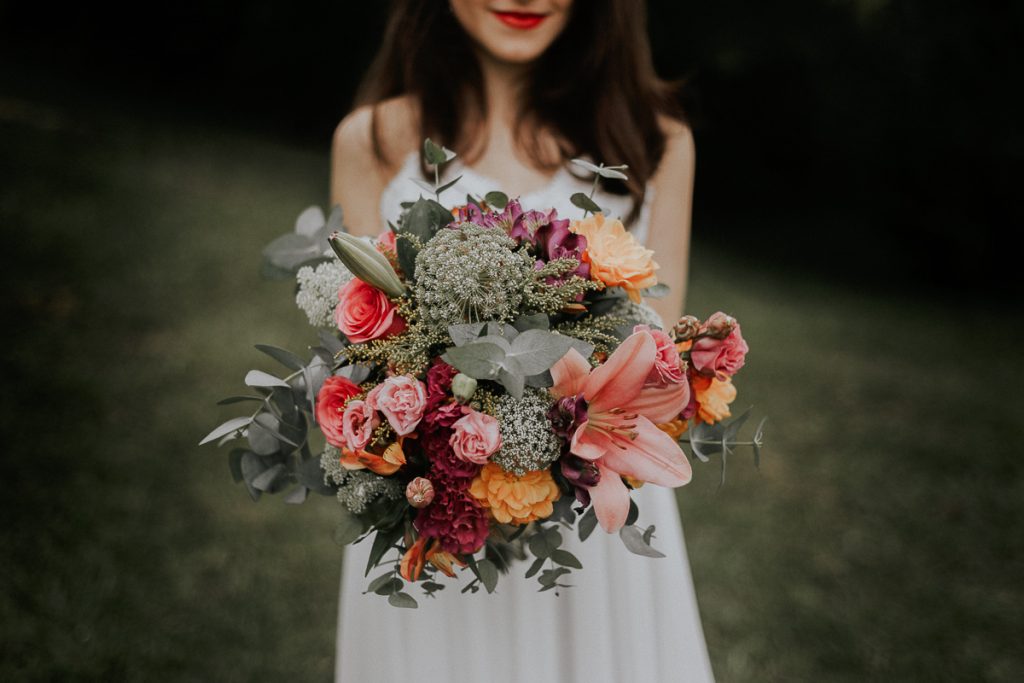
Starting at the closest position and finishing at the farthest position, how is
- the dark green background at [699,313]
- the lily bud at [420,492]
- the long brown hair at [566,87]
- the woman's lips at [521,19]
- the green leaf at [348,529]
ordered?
1. the lily bud at [420,492]
2. the green leaf at [348,529]
3. the woman's lips at [521,19]
4. the long brown hair at [566,87]
5. the dark green background at [699,313]

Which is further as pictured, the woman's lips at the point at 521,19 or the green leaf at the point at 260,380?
the woman's lips at the point at 521,19

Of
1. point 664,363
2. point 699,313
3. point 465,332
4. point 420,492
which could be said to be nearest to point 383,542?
point 420,492

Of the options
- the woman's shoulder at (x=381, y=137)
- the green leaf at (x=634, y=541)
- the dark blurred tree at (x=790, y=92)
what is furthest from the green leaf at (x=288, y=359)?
the dark blurred tree at (x=790, y=92)

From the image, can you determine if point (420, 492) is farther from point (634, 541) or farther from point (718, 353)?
point (718, 353)

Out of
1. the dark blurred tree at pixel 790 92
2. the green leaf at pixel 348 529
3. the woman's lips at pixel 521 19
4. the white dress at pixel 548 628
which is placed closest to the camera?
the green leaf at pixel 348 529

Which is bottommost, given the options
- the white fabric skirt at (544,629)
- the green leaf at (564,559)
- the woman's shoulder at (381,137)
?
the white fabric skirt at (544,629)

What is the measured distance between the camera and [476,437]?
1118 millimetres

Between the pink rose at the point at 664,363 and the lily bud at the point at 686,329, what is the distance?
0.12m

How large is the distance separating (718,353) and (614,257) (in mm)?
219

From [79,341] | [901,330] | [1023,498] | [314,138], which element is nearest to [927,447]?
[1023,498]

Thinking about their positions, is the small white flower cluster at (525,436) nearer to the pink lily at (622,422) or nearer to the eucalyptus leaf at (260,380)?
the pink lily at (622,422)

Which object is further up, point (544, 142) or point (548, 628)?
point (544, 142)

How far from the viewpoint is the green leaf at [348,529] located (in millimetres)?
1261

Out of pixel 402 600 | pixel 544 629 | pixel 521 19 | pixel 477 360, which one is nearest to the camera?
pixel 477 360
